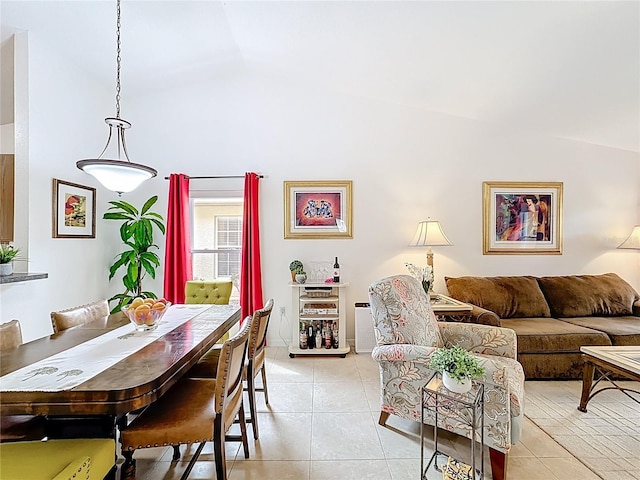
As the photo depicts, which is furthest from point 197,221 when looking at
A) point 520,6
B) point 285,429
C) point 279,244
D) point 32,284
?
point 520,6

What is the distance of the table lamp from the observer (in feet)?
13.2

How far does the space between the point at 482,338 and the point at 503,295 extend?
153 centimetres

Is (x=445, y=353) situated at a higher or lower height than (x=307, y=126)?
lower

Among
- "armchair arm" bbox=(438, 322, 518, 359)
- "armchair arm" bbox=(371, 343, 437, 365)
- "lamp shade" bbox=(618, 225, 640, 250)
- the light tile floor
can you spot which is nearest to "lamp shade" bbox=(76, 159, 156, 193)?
the light tile floor

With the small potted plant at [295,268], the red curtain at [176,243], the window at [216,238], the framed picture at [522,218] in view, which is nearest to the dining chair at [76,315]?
the red curtain at [176,243]

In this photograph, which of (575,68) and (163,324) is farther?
(575,68)

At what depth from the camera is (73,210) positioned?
3.62 m

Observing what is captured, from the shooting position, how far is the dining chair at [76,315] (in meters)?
2.38

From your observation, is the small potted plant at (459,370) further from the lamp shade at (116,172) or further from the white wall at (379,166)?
the white wall at (379,166)

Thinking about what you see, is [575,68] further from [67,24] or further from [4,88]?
[4,88]

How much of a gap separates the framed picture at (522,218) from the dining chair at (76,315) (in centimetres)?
411

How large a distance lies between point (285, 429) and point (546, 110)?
3.99 m

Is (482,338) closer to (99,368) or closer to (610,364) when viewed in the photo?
(610,364)

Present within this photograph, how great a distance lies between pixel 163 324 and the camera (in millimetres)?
2465
